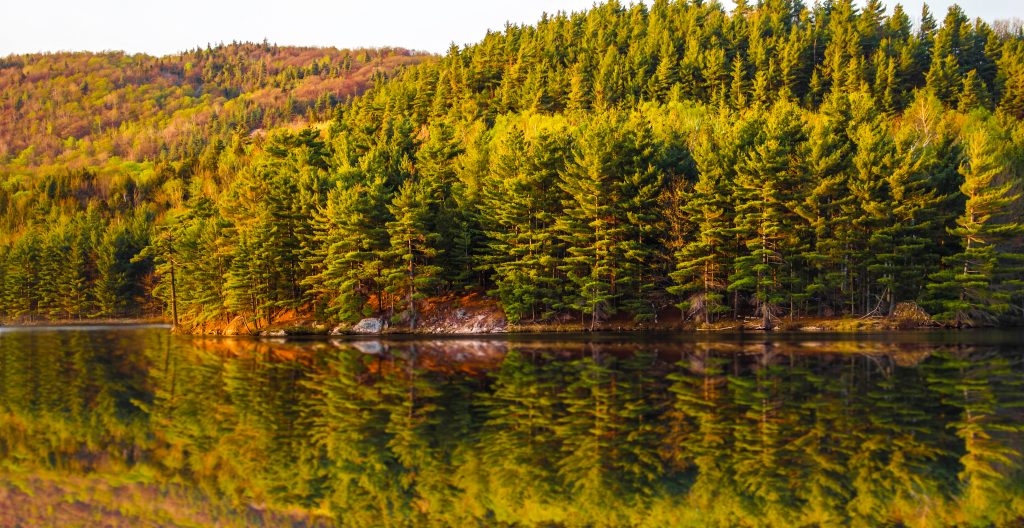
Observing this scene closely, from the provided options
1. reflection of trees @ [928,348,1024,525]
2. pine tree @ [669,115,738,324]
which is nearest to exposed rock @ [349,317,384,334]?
pine tree @ [669,115,738,324]

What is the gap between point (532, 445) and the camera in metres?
18.1

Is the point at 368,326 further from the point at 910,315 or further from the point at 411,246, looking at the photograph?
the point at 910,315

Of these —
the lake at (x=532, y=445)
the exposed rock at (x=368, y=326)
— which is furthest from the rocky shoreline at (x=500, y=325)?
the lake at (x=532, y=445)

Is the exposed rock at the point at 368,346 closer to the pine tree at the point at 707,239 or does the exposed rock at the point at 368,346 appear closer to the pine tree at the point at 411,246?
the pine tree at the point at 411,246

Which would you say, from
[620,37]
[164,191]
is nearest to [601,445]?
[620,37]

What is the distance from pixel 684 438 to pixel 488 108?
118442 mm

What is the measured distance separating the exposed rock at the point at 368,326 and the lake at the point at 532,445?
31.1 meters

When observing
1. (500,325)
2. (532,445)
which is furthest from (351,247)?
(532,445)

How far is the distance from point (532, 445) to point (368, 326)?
5097 cm

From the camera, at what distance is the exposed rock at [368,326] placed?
66625mm

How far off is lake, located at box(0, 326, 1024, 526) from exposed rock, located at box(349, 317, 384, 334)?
31065 mm

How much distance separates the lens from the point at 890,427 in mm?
19031


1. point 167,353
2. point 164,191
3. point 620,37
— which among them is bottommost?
point 167,353

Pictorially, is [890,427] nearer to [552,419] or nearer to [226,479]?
[552,419]
